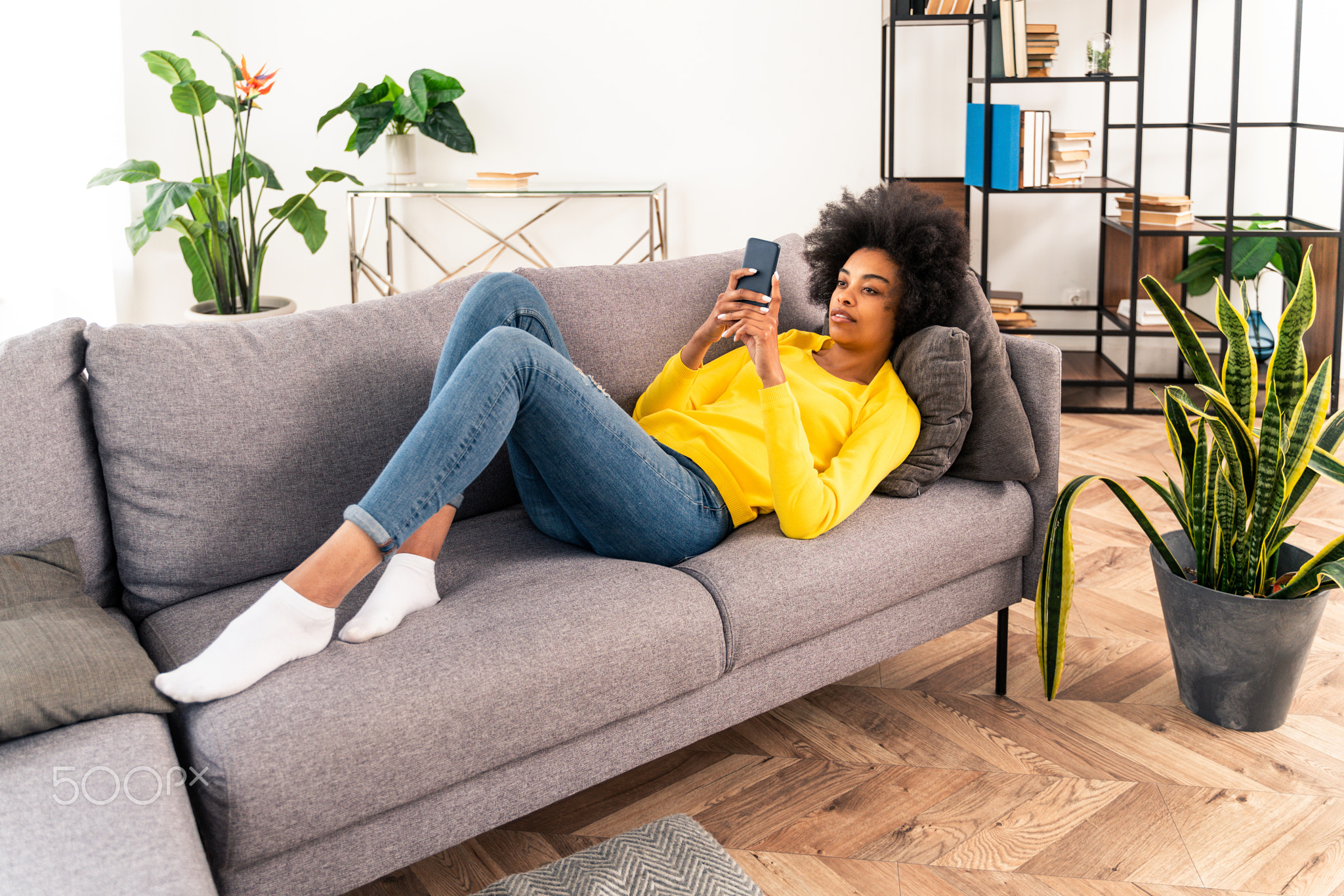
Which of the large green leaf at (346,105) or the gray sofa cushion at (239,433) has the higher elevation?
the large green leaf at (346,105)

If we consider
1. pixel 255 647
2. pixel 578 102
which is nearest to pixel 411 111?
pixel 578 102

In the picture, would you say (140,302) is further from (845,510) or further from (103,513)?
(845,510)

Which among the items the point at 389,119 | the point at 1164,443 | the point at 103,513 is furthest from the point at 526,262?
the point at 103,513

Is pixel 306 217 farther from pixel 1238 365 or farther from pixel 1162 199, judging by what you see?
pixel 1238 365

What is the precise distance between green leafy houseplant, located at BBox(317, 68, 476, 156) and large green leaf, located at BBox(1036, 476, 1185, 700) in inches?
117

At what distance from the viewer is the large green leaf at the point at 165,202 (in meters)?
3.37

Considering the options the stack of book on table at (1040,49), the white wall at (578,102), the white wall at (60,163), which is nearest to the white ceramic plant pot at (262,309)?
the white wall at (60,163)

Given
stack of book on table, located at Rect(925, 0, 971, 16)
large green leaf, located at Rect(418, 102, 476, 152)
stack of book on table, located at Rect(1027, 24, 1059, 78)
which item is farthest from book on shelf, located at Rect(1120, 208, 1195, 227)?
large green leaf, located at Rect(418, 102, 476, 152)

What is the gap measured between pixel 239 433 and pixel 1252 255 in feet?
A: 10.8

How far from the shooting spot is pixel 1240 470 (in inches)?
64.4

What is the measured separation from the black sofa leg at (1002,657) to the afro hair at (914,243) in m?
0.54

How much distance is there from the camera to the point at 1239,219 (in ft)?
12.3

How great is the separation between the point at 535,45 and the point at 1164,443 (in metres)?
2.76

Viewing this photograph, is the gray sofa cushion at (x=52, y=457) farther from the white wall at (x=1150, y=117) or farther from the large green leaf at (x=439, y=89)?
the white wall at (x=1150, y=117)
